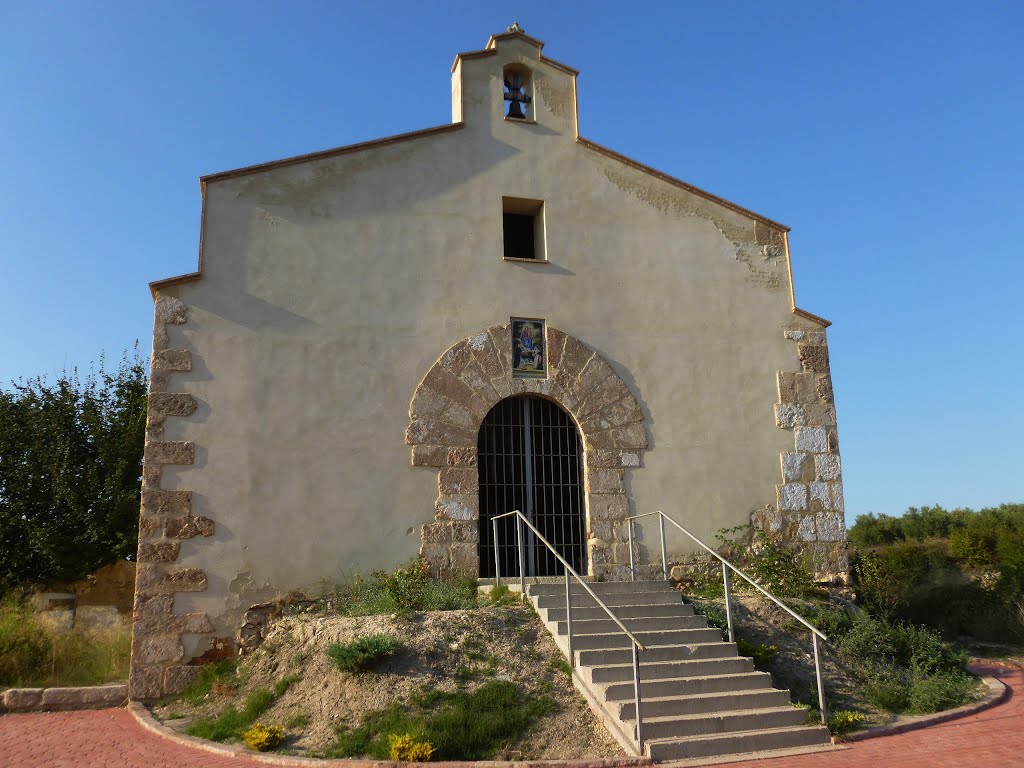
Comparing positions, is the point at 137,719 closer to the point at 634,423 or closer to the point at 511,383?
the point at 511,383

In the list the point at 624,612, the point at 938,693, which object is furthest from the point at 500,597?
the point at 938,693

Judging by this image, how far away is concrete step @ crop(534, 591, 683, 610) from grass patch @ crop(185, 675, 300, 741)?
8.45 ft

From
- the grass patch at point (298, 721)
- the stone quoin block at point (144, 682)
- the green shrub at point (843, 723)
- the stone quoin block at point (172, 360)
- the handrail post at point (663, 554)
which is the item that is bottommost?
the green shrub at point (843, 723)

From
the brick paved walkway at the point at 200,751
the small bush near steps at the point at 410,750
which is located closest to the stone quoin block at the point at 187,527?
the brick paved walkway at the point at 200,751

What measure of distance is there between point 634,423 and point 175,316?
220 inches

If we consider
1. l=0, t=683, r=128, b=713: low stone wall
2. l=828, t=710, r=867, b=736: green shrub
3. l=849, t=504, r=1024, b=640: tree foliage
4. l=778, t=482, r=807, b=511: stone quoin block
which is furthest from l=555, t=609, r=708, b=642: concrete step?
l=0, t=683, r=128, b=713: low stone wall

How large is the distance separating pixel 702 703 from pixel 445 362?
487 centimetres

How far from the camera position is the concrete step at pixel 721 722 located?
6.81 meters

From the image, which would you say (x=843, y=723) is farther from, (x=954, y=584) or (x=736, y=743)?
(x=954, y=584)

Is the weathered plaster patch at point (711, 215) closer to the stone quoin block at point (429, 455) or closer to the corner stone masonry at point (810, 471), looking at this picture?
the corner stone masonry at point (810, 471)

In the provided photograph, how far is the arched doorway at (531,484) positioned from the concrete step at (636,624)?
70.4 inches

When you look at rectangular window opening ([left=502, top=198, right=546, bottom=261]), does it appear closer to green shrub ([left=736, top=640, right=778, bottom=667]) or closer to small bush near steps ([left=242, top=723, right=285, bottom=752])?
green shrub ([left=736, top=640, right=778, bottom=667])

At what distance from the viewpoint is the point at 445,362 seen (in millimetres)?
10250

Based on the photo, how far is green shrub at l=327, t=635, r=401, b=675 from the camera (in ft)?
24.7
